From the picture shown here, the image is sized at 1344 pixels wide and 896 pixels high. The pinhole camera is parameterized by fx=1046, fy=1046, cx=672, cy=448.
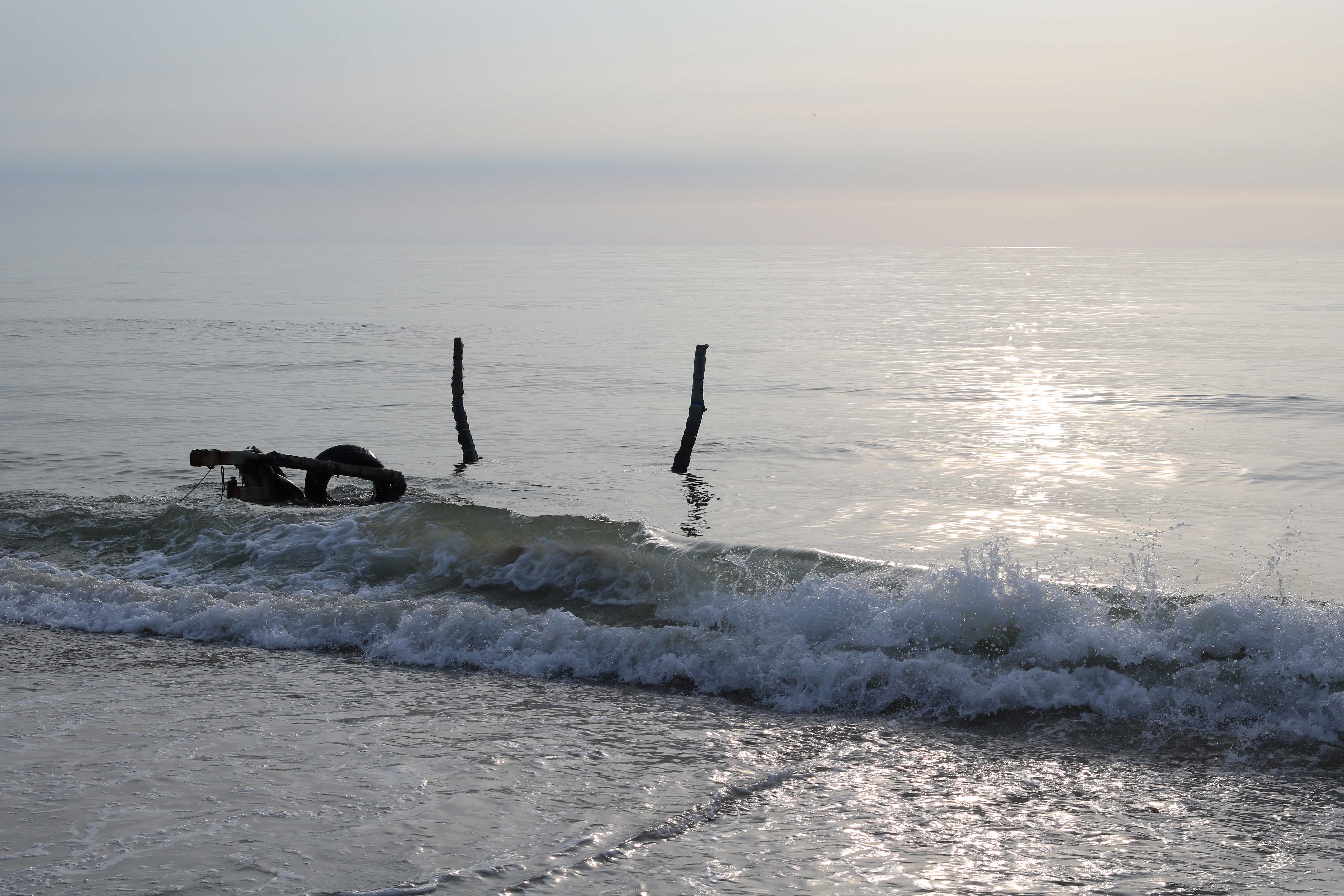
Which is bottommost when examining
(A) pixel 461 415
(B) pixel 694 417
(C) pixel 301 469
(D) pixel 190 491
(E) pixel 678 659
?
(E) pixel 678 659

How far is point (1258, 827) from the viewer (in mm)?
6508

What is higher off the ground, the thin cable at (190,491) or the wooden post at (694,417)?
the wooden post at (694,417)

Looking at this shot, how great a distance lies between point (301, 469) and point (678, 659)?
392 inches

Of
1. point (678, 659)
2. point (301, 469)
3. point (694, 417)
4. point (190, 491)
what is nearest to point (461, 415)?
point (694, 417)

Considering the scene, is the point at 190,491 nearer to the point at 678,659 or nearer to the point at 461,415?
the point at 461,415

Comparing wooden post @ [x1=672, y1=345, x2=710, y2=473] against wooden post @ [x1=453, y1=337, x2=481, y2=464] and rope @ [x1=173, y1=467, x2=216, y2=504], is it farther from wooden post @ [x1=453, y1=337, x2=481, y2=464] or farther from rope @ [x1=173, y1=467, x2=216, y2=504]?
rope @ [x1=173, y1=467, x2=216, y2=504]

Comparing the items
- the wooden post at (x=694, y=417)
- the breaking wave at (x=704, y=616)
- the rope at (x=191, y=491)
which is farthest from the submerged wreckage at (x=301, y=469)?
the wooden post at (x=694, y=417)

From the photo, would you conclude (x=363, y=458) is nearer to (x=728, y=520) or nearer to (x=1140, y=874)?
(x=728, y=520)

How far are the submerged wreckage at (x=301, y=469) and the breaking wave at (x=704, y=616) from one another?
1.70 metres

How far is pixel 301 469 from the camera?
57.6ft

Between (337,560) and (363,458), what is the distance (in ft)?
13.2

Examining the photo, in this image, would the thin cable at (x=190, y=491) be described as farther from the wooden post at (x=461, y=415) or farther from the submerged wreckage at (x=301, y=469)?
the wooden post at (x=461, y=415)

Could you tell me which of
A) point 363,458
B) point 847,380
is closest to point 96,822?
point 363,458

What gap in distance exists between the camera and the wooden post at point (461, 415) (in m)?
24.2
